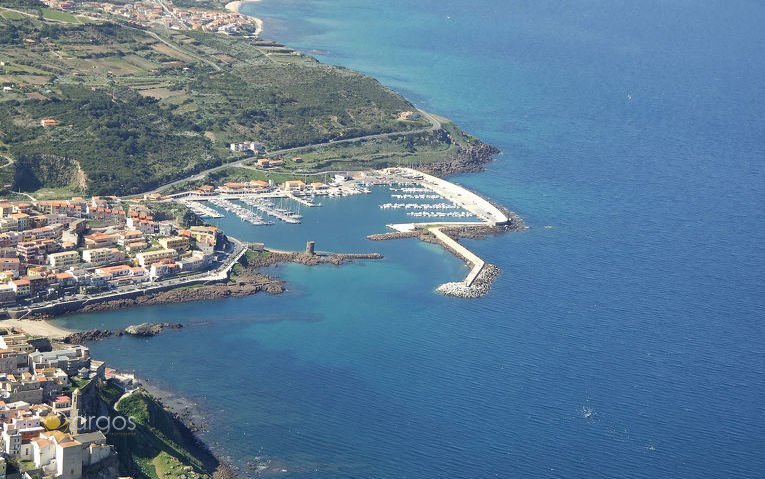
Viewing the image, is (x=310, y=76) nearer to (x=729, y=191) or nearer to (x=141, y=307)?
(x=729, y=191)

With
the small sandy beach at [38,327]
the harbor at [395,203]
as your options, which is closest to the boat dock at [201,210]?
the harbor at [395,203]

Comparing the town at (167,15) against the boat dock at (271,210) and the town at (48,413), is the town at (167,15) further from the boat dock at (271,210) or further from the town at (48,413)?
the town at (48,413)

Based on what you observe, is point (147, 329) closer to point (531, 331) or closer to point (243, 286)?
point (243, 286)

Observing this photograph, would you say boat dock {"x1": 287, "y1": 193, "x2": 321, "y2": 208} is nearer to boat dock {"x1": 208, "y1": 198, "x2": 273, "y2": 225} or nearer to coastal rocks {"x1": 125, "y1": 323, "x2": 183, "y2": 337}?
boat dock {"x1": 208, "y1": 198, "x2": 273, "y2": 225}

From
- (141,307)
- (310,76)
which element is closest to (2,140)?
(141,307)

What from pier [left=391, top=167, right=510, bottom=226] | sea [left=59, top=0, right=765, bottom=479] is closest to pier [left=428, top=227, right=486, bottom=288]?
sea [left=59, top=0, right=765, bottom=479]

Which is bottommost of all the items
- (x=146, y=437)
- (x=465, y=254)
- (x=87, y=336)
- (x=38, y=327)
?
(x=38, y=327)

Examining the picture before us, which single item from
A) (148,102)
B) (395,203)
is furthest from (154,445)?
(148,102)
